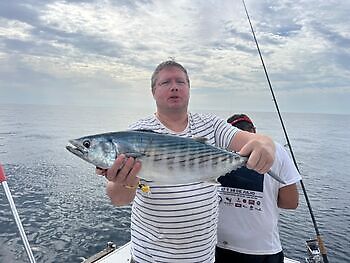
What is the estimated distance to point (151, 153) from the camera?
221 centimetres

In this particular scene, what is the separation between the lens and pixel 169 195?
8.13 feet

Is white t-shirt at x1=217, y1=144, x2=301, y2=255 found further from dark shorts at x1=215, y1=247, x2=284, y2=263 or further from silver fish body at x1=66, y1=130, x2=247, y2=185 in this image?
silver fish body at x1=66, y1=130, x2=247, y2=185

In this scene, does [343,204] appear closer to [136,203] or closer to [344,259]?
[344,259]

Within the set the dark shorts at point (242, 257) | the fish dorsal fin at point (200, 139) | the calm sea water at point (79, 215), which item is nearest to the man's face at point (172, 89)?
the fish dorsal fin at point (200, 139)

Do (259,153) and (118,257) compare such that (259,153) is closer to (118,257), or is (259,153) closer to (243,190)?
(243,190)

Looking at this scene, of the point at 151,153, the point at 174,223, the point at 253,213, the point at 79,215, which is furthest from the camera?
the point at 79,215

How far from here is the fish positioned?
7.23 feet

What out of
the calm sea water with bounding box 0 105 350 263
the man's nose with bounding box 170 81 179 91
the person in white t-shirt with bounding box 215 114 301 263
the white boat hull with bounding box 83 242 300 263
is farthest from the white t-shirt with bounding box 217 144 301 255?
the calm sea water with bounding box 0 105 350 263

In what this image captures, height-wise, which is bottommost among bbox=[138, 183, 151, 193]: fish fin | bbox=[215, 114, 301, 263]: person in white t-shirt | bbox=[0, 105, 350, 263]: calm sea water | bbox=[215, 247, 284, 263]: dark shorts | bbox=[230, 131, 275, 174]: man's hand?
bbox=[0, 105, 350, 263]: calm sea water

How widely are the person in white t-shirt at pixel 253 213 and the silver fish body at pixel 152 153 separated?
4.03 feet

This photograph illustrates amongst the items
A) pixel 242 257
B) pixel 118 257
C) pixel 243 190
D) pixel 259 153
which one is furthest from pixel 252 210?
pixel 118 257

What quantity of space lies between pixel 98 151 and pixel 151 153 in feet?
1.19

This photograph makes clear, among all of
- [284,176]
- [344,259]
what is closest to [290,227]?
[344,259]

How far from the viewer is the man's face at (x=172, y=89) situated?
2.63 meters
